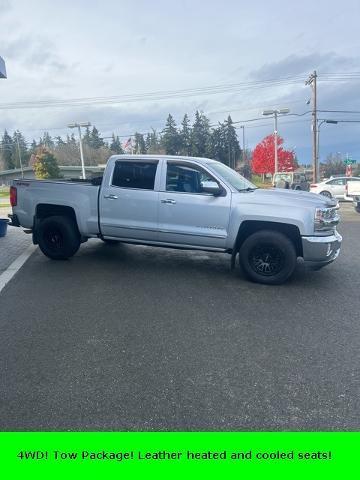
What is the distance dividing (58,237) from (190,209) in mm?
2819

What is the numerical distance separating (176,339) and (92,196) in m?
3.84

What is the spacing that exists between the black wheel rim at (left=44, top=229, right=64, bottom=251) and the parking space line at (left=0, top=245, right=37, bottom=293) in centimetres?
66

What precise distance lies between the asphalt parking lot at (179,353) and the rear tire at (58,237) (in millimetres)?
975

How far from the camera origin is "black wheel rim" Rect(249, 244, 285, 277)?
5.85m

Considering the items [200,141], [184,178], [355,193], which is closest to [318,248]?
[184,178]

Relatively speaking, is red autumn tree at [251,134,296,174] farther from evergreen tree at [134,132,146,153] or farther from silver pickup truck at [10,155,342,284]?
silver pickup truck at [10,155,342,284]

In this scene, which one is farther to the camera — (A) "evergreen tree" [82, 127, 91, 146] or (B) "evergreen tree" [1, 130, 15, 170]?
(A) "evergreen tree" [82, 127, 91, 146]

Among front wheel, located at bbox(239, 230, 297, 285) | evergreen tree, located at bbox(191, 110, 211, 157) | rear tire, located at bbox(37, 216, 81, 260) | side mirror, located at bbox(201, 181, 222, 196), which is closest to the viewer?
front wheel, located at bbox(239, 230, 297, 285)

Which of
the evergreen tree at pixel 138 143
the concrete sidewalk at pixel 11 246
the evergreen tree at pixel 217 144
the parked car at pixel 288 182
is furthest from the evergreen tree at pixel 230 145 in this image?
the concrete sidewalk at pixel 11 246

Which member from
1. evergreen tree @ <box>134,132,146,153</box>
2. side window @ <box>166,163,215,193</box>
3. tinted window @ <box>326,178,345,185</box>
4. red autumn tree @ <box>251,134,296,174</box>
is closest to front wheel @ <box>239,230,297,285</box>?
side window @ <box>166,163,215,193</box>
